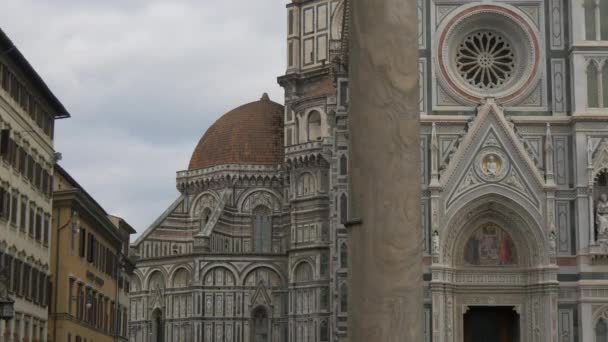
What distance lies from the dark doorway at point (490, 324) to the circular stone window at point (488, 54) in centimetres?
817

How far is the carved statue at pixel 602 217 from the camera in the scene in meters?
44.7

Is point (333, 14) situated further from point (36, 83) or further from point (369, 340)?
point (369, 340)

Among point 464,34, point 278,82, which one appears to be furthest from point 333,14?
point 464,34

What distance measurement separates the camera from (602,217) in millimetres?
44750

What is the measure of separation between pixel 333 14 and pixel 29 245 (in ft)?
148

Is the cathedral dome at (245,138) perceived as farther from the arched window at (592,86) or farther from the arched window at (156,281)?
the arched window at (592,86)

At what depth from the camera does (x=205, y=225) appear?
88.8 metres

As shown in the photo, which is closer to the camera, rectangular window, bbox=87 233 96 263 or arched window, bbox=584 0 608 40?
arched window, bbox=584 0 608 40

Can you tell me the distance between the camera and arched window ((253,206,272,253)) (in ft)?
287

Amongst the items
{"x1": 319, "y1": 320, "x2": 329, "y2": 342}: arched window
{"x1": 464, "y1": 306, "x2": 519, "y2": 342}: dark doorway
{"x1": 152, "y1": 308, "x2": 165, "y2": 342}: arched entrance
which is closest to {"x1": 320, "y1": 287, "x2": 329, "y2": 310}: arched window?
{"x1": 319, "y1": 320, "x2": 329, "y2": 342}: arched window

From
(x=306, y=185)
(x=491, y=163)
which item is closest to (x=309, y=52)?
(x=306, y=185)

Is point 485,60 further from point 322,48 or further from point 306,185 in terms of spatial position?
point 322,48

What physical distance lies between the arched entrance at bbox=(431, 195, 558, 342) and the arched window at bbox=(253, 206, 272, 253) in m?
41.9

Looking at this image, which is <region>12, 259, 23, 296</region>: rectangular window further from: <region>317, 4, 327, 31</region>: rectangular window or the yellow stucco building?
<region>317, 4, 327, 31</region>: rectangular window
